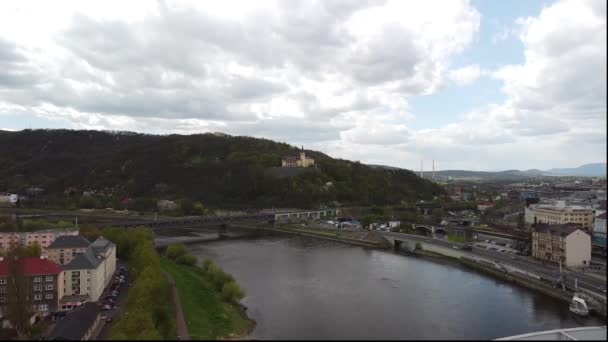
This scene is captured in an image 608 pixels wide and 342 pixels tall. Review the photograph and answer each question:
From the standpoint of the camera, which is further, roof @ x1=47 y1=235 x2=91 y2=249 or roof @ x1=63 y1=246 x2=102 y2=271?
roof @ x1=47 y1=235 x2=91 y2=249

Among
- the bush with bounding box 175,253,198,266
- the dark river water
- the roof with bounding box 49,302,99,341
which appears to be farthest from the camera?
the bush with bounding box 175,253,198,266

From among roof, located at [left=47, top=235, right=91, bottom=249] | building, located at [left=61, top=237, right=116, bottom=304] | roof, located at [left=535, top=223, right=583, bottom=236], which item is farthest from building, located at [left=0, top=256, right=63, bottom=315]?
roof, located at [left=535, top=223, right=583, bottom=236]

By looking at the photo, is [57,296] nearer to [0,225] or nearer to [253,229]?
[0,225]

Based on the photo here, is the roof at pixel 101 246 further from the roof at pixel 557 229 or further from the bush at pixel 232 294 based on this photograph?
the roof at pixel 557 229

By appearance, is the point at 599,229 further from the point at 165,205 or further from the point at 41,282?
the point at 165,205

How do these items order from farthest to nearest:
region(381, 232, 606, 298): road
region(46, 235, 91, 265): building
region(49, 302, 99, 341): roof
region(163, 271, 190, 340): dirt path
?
region(46, 235, 91, 265): building → region(381, 232, 606, 298): road → region(163, 271, 190, 340): dirt path → region(49, 302, 99, 341): roof

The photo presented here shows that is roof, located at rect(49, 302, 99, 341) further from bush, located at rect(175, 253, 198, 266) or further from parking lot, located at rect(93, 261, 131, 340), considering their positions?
bush, located at rect(175, 253, 198, 266)
